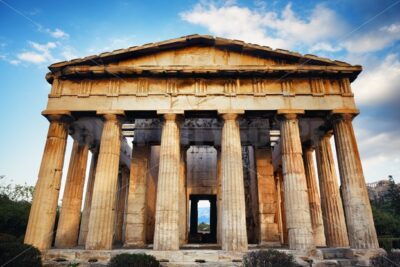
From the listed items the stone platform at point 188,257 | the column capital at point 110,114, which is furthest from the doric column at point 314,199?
the column capital at point 110,114

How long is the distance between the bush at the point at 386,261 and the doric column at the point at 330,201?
4.21 metres

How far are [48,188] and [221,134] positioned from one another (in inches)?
356

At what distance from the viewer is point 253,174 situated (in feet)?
61.1

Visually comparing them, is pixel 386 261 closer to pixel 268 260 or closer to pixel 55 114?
pixel 268 260

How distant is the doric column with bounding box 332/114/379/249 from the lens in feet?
40.4

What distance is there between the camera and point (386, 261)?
32.7 feet

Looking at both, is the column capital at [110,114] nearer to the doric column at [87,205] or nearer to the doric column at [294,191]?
the doric column at [87,205]

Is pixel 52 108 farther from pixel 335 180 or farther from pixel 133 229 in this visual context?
pixel 335 180

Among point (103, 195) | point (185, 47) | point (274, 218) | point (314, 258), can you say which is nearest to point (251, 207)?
point (274, 218)

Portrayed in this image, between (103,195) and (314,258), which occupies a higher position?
(103,195)

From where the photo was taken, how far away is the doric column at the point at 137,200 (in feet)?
53.2

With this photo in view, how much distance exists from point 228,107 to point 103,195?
7533mm

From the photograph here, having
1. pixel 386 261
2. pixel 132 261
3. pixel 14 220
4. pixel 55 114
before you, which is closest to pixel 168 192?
pixel 132 261

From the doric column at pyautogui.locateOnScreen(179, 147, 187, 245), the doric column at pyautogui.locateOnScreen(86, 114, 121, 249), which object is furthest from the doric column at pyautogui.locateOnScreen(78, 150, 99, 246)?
the doric column at pyautogui.locateOnScreen(179, 147, 187, 245)
